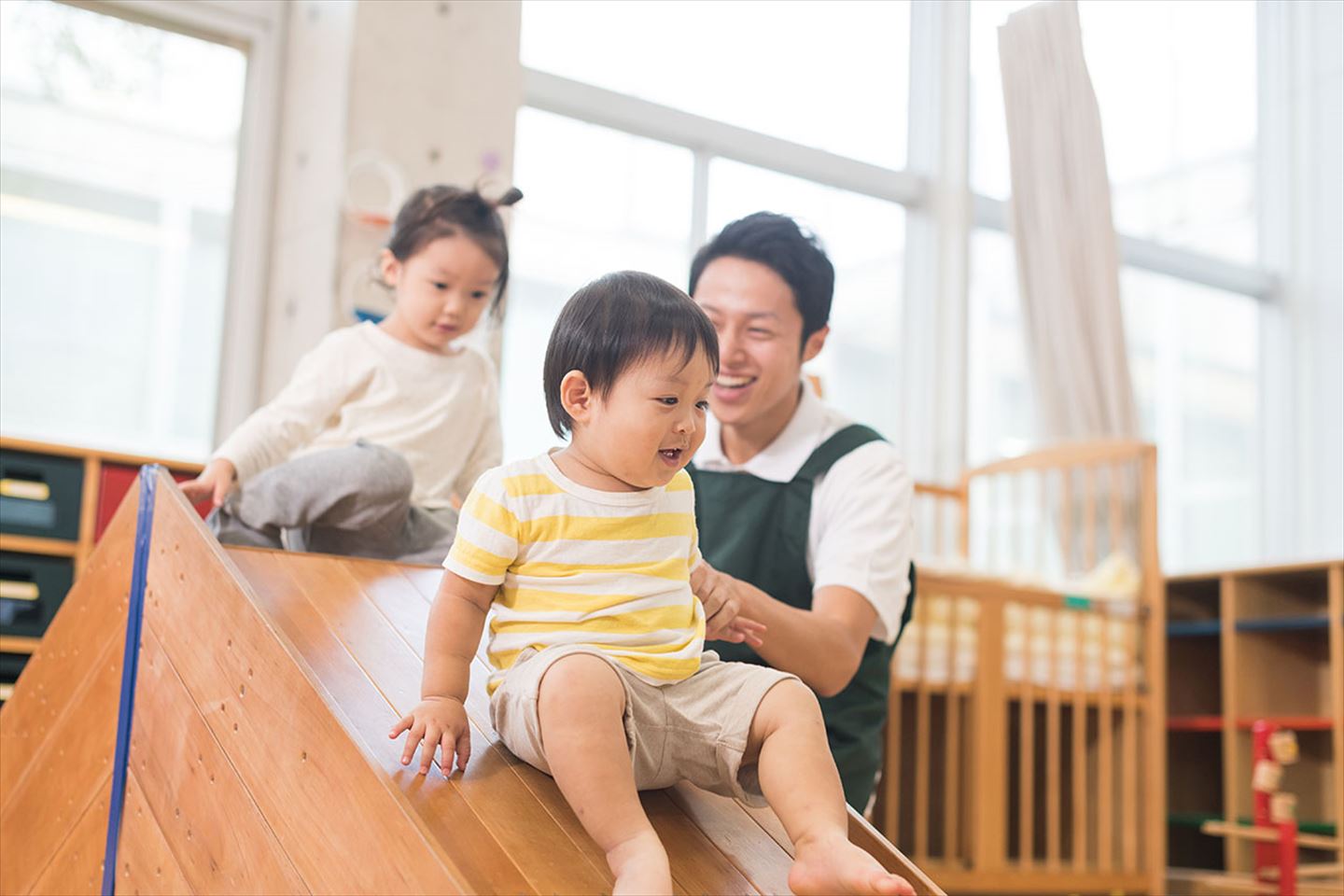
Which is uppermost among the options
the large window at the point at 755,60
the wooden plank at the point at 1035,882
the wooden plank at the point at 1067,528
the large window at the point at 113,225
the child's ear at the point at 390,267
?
the large window at the point at 755,60

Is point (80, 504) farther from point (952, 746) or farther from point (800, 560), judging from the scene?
point (952, 746)

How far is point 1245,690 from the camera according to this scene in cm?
375

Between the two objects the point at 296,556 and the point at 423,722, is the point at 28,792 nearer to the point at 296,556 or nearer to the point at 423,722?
the point at 296,556

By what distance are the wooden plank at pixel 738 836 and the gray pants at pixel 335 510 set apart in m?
0.65

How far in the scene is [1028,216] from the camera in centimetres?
432

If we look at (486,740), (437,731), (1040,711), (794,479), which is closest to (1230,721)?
(1040,711)

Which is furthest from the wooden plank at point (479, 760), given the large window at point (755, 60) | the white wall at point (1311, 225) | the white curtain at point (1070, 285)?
the white curtain at point (1070, 285)

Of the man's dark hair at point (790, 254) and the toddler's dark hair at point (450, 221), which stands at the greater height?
the toddler's dark hair at point (450, 221)

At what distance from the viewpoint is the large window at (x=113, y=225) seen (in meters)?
3.22

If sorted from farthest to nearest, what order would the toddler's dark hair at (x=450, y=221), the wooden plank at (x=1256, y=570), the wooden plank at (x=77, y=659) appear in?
the wooden plank at (x=1256, y=570), the toddler's dark hair at (x=450, y=221), the wooden plank at (x=77, y=659)

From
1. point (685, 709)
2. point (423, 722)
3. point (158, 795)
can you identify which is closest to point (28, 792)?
point (158, 795)

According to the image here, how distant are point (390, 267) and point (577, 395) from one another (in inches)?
38.2

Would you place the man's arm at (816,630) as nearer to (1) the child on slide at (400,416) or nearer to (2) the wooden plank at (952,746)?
(1) the child on slide at (400,416)

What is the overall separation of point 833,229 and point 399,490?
10.2 ft
